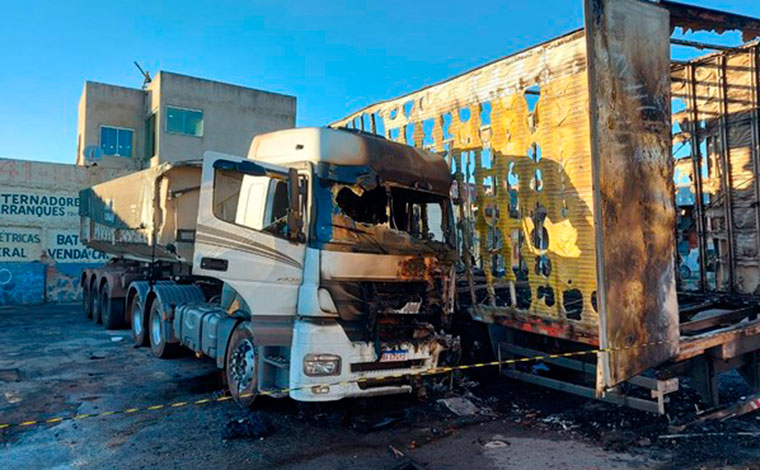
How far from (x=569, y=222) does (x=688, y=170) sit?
3977mm

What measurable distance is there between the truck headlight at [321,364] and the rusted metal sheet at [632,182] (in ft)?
8.01

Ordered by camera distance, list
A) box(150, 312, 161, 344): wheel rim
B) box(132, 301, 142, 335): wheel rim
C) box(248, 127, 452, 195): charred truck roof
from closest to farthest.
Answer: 1. box(248, 127, 452, 195): charred truck roof
2. box(150, 312, 161, 344): wheel rim
3. box(132, 301, 142, 335): wheel rim

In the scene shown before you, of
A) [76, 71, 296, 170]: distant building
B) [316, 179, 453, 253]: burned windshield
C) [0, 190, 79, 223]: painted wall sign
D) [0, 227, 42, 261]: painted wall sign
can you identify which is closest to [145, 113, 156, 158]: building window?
[76, 71, 296, 170]: distant building

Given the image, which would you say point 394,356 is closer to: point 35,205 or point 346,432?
point 346,432

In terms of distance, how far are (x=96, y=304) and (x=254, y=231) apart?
10239mm

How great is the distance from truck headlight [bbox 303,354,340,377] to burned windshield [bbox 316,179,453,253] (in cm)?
116

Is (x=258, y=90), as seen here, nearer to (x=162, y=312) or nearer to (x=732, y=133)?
(x=162, y=312)

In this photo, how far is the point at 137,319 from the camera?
10.4 m

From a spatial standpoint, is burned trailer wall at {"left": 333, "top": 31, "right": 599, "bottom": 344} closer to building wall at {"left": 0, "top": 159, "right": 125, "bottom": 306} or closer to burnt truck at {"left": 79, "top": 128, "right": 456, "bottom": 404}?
burnt truck at {"left": 79, "top": 128, "right": 456, "bottom": 404}

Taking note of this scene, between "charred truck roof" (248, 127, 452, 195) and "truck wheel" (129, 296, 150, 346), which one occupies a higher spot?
"charred truck roof" (248, 127, 452, 195)

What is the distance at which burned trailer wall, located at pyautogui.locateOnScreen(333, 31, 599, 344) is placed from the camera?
5.19 meters

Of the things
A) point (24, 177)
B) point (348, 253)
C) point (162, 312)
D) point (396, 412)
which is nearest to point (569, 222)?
point (348, 253)

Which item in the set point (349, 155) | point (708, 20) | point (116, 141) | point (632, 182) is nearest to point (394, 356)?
point (349, 155)

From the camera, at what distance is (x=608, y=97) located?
4551 millimetres
